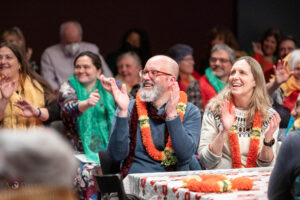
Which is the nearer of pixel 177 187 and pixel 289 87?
pixel 177 187

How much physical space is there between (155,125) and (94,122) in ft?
5.21

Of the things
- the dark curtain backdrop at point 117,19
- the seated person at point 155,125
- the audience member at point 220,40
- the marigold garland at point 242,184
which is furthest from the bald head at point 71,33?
the marigold garland at point 242,184

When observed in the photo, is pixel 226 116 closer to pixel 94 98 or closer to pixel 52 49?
pixel 94 98

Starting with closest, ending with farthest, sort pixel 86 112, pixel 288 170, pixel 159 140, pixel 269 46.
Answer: pixel 288 170 → pixel 159 140 → pixel 86 112 → pixel 269 46

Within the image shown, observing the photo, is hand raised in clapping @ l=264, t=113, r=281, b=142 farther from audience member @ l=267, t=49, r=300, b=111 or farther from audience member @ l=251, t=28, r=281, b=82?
audience member @ l=251, t=28, r=281, b=82

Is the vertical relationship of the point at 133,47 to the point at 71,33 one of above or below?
below

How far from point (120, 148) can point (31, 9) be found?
14.7 ft

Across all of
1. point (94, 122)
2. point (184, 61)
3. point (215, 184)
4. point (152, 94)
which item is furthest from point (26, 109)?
point (215, 184)

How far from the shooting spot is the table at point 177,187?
2891 mm

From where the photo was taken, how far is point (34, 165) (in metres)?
1.72

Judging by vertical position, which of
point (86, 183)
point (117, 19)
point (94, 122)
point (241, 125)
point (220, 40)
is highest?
point (117, 19)

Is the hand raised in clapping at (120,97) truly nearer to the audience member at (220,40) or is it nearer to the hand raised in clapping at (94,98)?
the hand raised in clapping at (94,98)

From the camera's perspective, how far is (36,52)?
26.6 ft

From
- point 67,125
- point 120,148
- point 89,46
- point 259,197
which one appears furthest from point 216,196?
point 89,46
